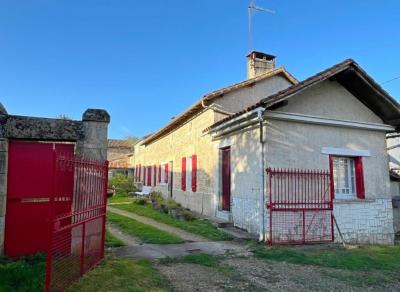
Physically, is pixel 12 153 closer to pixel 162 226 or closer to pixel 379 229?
pixel 162 226

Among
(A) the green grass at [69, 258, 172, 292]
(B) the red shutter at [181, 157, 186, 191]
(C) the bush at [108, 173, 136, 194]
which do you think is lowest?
(A) the green grass at [69, 258, 172, 292]

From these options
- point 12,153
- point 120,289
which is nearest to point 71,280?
point 120,289

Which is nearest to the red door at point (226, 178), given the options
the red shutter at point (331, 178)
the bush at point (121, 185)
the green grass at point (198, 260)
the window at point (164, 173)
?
the red shutter at point (331, 178)

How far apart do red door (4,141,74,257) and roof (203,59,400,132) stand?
5.22m

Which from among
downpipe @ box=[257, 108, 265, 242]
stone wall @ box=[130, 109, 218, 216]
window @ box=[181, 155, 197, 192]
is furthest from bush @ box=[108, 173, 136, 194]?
downpipe @ box=[257, 108, 265, 242]

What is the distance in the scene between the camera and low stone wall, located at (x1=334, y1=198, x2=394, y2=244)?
9.30 m

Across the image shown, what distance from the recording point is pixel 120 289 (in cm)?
454

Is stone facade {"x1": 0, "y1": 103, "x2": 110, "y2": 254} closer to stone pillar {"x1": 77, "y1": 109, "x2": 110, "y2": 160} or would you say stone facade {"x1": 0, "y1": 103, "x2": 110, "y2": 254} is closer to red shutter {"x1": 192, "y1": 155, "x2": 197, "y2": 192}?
stone pillar {"x1": 77, "y1": 109, "x2": 110, "y2": 160}

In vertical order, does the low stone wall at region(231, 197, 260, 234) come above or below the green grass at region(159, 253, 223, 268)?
above

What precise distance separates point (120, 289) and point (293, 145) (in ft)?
20.2

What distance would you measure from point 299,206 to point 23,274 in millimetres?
6591

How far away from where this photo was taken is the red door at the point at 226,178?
37.3 ft

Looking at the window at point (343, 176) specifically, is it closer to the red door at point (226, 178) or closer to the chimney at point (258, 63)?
the red door at point (226, 178)

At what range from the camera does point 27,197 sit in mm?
5910
